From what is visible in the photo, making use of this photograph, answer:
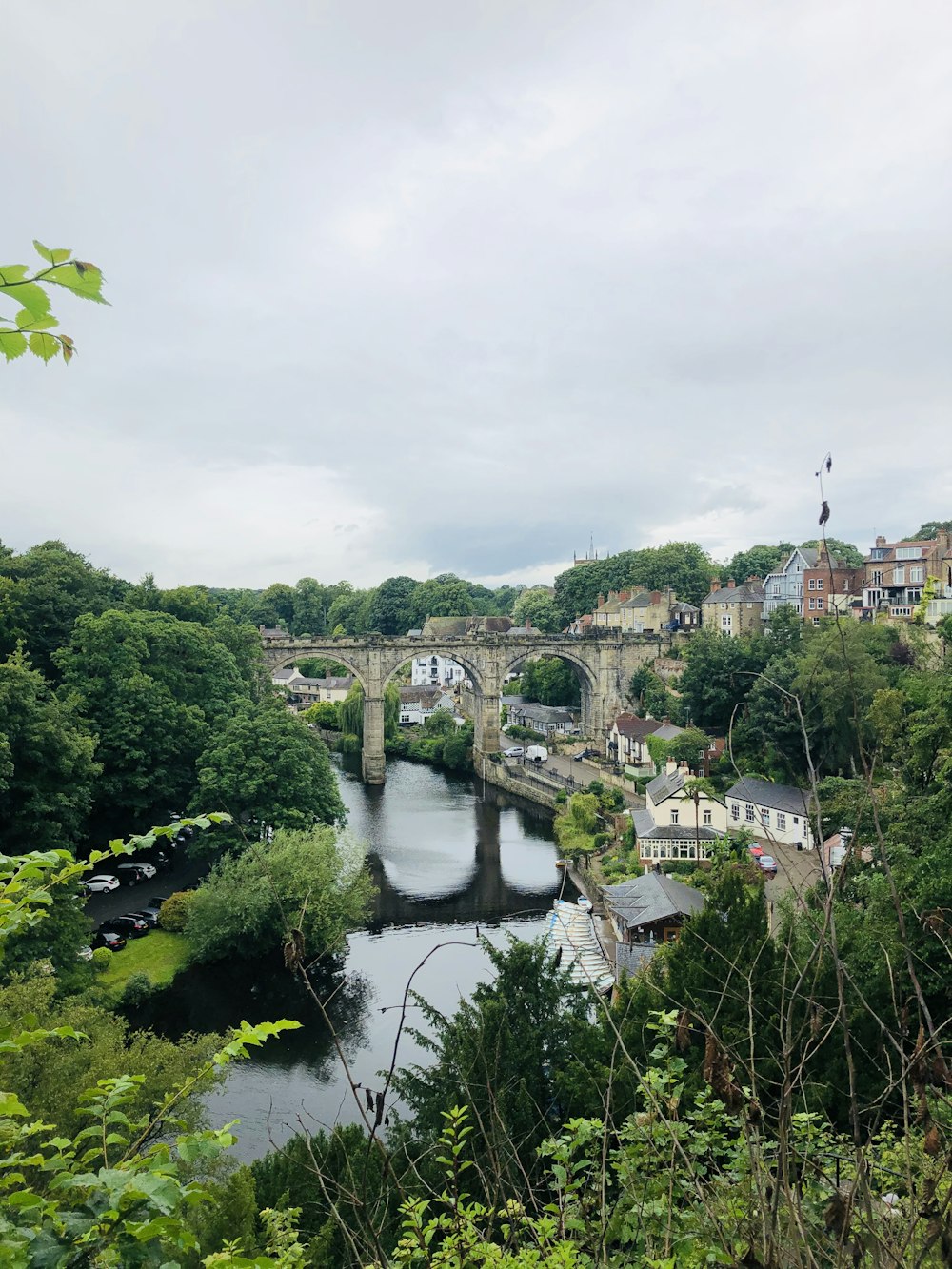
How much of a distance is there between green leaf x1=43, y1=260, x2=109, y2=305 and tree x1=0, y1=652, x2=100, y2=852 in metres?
16.9

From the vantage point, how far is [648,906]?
17.2m

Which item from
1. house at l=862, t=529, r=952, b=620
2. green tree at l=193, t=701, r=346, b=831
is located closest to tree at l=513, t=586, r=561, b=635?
house at l=862, t=529, r=952, b=620

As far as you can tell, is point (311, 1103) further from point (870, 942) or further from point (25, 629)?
point (25, 629)

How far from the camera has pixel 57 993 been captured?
13.2 m

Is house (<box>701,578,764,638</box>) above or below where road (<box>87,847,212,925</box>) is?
above

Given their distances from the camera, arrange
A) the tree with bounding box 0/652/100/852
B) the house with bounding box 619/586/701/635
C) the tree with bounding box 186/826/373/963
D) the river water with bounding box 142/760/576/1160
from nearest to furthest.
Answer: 1. the river water with bounding box 142/760/576/1160
2. the tree with bounding box 0/652/100/852
3. the tree with bounding box 186/826/373/963
4. the house with bounding box 619/586/701/635

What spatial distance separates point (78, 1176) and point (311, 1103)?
1395cm

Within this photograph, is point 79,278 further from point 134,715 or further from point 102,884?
point 134,715

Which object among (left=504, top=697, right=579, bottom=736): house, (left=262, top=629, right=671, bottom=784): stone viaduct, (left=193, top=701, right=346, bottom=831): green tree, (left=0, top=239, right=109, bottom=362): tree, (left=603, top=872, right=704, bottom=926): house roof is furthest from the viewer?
(left=504, top=697, right=579, bottom=736): house

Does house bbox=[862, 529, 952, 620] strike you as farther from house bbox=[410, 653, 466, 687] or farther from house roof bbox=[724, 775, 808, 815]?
house bbox=[410, 653, 466, 687]

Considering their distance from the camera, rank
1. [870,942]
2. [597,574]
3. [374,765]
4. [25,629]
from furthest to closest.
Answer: [597,574] → [374,765] → [25,629] → [870,942]

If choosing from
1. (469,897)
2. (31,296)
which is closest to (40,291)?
(31,296)

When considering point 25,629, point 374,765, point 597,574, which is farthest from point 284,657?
point 597,574

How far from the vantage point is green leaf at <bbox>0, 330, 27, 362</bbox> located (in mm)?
1742
